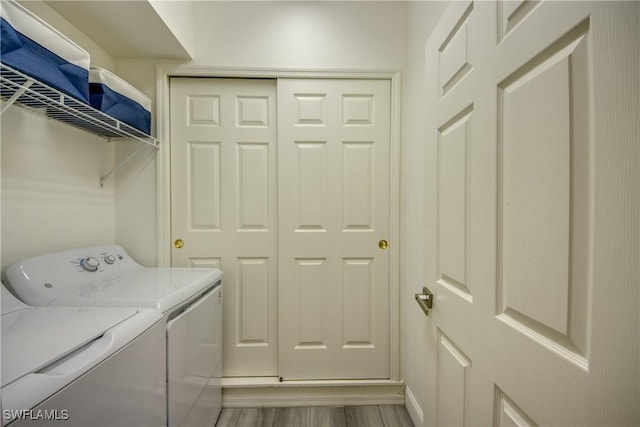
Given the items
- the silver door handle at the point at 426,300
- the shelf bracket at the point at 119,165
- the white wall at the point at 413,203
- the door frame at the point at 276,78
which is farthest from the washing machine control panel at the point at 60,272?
the white wall at the point at 413,203

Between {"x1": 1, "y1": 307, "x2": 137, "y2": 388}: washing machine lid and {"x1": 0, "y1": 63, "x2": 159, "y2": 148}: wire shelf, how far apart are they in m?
0.66

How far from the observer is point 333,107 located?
1660 millimetres

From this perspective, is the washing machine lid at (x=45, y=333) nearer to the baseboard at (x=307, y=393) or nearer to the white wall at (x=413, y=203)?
the baseboard at (x=307, y=393)

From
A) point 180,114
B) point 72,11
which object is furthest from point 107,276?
point 72,11

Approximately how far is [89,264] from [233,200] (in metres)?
0.78

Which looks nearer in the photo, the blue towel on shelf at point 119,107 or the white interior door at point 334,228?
the blue towel on shelf at point 119,107

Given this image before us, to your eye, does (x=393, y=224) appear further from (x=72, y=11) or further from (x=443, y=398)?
(x=72, y=11)

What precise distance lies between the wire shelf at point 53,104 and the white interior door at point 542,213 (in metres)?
1.33

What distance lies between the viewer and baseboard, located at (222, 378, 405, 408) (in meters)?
1.62

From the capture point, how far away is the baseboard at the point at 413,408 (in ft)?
4.63

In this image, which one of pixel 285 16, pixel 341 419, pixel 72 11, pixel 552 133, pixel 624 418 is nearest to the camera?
pixel 624 418

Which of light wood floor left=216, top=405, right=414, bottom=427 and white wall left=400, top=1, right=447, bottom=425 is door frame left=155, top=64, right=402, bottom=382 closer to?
white wall left=400, top=1, right=447, bottom=425

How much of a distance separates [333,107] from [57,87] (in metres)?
1.30

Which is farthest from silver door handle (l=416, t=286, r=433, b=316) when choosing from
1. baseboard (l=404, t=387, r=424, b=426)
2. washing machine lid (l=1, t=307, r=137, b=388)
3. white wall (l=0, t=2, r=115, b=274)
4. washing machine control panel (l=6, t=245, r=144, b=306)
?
white wall (l=0, t=2, r=115, b=274)
